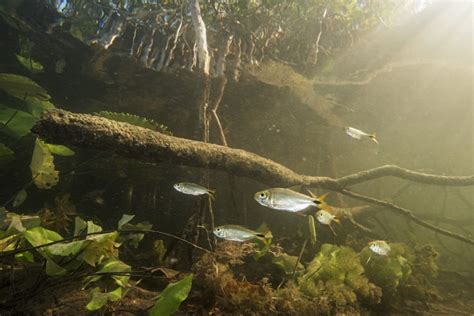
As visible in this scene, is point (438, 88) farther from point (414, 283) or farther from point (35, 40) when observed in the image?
point (35, 40)

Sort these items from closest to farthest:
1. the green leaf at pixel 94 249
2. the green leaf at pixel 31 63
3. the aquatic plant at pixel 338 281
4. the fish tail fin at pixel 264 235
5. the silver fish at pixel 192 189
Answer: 1. the green leaf at pixel 94 249
2. the fish tail fin at pixel 264 235
3. the silver fish at pixel 192 189
4. the aquatic plant at pixel 338 281
5. the green leaf at pixel 31 63

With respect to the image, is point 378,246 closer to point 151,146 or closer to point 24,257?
point 151,146

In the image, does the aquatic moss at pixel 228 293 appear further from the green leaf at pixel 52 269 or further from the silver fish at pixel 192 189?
the green leaf at pixel 52 269

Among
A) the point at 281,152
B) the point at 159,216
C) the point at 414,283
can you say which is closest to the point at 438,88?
the point at 281,152

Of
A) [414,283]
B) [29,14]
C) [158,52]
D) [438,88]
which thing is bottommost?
[414,283]

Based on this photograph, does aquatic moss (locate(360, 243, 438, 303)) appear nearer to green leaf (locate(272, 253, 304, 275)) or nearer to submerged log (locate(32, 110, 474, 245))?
submerged log (locate(32, 110, 474, 245))

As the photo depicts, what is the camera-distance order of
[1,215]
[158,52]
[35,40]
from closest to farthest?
[1,215] → [158,52] → [35,40]

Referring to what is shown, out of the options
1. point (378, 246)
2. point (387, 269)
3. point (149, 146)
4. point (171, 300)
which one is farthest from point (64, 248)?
point (387, 269)

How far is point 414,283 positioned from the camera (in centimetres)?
743

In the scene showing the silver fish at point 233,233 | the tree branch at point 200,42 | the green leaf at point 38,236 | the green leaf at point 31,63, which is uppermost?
the tree branch at point 200,42

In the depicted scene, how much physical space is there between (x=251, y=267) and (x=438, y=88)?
1249 centimetres

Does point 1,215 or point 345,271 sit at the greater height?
point 1,215

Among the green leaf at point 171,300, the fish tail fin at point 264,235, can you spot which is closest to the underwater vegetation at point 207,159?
the green leaf at point 171,300

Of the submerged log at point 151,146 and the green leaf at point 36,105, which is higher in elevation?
the green leaf at point 36,105
